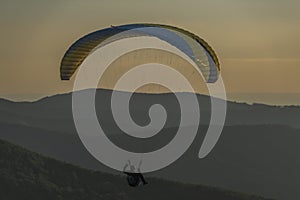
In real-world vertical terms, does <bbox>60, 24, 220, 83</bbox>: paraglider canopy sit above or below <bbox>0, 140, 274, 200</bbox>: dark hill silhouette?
above

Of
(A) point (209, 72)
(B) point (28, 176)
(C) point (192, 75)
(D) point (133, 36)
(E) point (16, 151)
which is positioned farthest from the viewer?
(E) point (16, 151)

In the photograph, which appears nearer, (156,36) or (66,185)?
(156,36)

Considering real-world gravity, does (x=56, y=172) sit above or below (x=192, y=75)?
below

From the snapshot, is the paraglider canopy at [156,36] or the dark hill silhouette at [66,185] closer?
the paraglider canopy at [156,36]

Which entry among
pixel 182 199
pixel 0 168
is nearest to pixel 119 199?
pixel 182 199

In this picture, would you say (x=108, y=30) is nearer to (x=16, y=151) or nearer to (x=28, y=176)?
(x=28, y=176)

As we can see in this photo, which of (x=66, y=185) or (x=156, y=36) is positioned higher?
(x=156, y=36)

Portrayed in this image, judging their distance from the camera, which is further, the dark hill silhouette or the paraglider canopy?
the dark hill silhouette

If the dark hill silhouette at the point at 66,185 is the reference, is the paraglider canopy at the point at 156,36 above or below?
above
